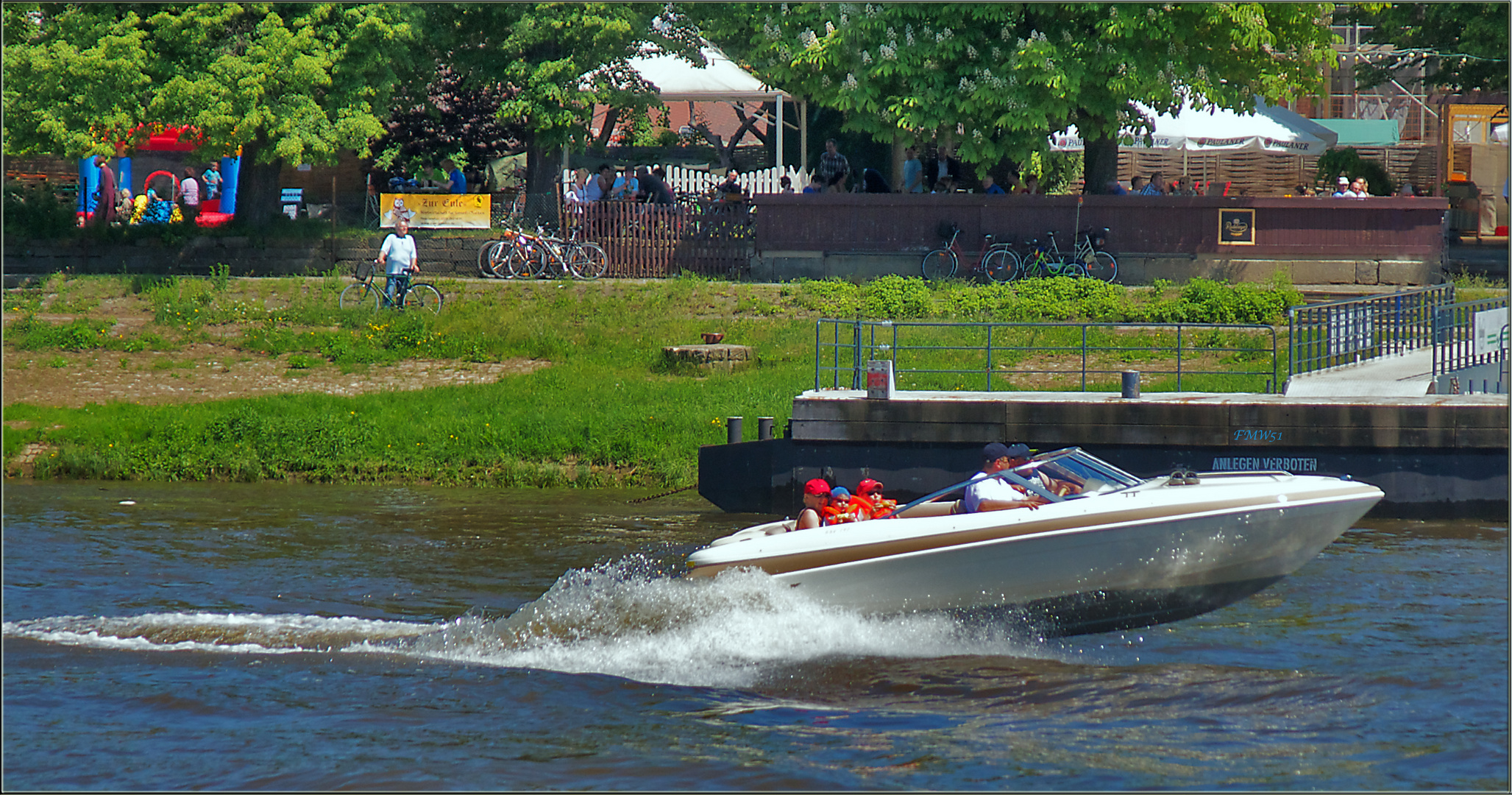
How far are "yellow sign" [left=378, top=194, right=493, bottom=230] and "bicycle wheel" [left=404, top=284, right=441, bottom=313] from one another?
11.6ft


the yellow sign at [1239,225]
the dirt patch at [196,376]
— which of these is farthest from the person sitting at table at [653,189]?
the yellow sign at [1239,225]

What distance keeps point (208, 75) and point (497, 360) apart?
766 cm

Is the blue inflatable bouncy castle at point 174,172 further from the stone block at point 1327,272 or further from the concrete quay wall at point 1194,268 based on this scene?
the stone block at point 1327,272

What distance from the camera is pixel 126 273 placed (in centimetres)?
2644

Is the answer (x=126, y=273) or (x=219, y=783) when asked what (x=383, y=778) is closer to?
(x=219, y=783)

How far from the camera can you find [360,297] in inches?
950

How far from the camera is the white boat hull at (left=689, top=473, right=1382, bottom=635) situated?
435 inches

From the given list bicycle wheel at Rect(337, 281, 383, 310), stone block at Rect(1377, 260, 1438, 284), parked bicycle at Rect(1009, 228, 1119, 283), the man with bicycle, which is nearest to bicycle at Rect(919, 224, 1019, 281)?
parked bicycle at Rect(1009, 228, 1119, 283)

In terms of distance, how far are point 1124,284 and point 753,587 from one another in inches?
620

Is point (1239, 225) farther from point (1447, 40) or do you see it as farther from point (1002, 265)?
point (1447, 40)

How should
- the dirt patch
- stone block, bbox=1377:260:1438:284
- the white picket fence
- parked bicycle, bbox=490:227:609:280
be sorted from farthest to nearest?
1. the white picket fence
2. parked bicycle, bbox=490:227:609:280
3. stone block, bbox=1377:260:1438:284
4. the dirt patch

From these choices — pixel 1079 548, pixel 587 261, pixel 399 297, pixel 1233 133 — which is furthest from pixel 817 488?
pixel 1233 133

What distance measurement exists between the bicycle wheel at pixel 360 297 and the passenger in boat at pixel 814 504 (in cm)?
1366

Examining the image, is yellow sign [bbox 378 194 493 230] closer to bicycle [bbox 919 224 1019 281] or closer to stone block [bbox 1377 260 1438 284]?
bicycle [bbox 919 224 1019 281]
